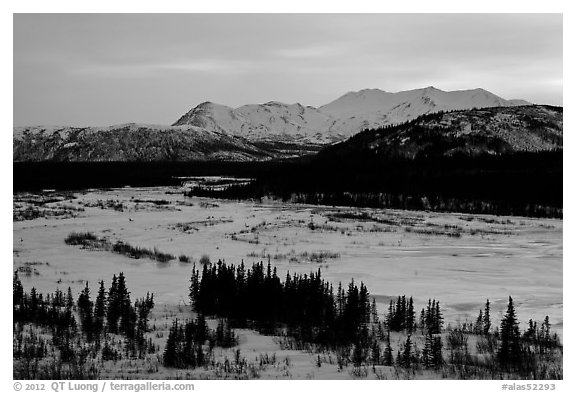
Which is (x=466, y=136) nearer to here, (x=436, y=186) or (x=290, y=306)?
(x=436, y=186)

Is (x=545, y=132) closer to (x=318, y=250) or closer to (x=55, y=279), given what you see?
(x=318, y=250)

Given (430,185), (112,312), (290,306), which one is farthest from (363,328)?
(430,185)

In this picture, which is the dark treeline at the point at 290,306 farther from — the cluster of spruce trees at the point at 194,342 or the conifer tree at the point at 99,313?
the conifer tree at the point at 99,313

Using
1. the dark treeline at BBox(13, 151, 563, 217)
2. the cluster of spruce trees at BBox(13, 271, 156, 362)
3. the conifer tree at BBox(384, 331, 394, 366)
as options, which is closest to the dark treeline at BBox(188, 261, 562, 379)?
the conifer tree at BBox(384, 331, 394, 366)
